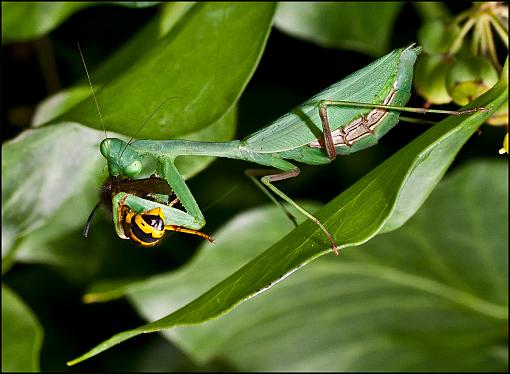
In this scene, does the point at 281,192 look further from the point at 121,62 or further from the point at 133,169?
the point at 121,62

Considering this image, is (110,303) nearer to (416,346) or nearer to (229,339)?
(229,339)

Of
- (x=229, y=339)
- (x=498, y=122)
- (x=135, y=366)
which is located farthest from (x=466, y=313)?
(x=135, y=366)

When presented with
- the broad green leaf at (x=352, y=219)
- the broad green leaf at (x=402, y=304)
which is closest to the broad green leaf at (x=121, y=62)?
the broad green leaf at (x=402, y=304)

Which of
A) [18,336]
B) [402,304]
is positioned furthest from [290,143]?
[18,336]

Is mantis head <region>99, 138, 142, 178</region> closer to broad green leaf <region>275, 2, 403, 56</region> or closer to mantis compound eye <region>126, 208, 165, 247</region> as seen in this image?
mantis compound eye <region>126, 208, 165, 247</region>

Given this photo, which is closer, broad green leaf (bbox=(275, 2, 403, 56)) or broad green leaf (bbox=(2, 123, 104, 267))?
broad green leaf (bbox=(2, 123, 104, 267))

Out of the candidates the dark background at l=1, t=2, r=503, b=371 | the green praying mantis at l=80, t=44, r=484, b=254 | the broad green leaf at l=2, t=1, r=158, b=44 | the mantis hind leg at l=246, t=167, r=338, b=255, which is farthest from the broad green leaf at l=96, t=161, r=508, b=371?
the broad green leaf at l=2, t=1, r=158, b=44
